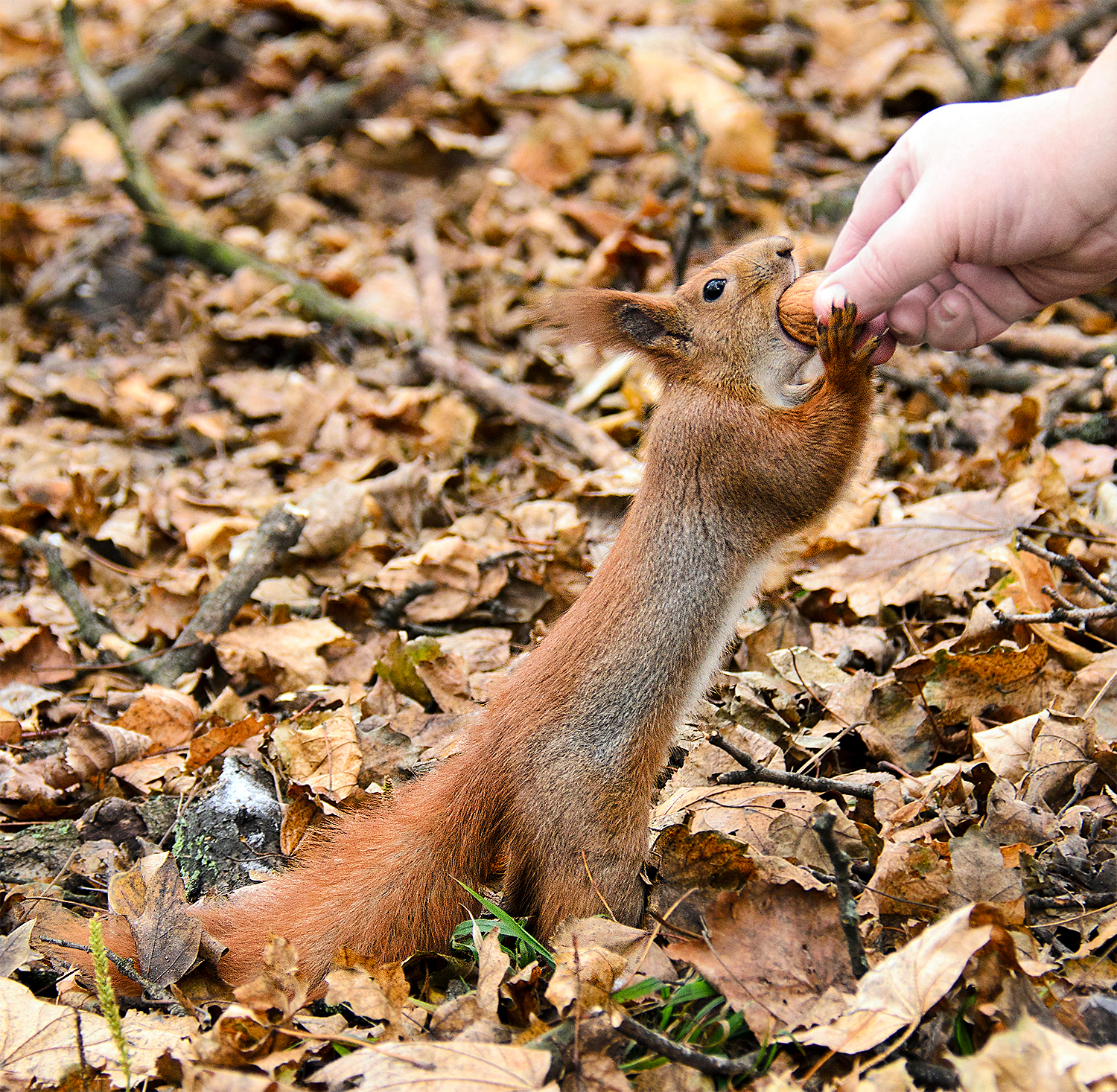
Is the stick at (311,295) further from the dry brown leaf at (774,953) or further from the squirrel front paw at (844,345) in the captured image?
the dry brown leaf at (774,953)

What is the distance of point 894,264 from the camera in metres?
2.11

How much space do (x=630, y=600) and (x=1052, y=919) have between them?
0.99 meters

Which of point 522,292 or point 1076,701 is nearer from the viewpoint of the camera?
point 1076,701

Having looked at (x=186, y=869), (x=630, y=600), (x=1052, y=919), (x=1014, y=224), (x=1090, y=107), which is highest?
(x=1090, y=107)

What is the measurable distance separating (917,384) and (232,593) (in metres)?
2.58

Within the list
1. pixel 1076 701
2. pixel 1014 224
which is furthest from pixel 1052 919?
pixel 1014 224

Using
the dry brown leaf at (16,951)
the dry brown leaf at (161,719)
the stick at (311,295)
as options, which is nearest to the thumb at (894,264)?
the stick at (311,295)

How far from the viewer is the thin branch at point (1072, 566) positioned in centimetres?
240

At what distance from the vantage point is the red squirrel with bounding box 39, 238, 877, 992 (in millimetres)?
2023

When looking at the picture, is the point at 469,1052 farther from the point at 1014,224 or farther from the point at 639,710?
the point at 1014,224

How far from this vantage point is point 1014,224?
2.02 meters

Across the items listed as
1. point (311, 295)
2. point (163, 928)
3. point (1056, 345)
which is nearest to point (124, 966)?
point (163, 928)

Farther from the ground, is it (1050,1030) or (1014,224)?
(1014,224)

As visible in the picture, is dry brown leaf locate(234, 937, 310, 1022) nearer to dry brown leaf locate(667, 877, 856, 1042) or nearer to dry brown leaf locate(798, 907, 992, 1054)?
dry brown leaf locate(667, 877, 856, 1042)
